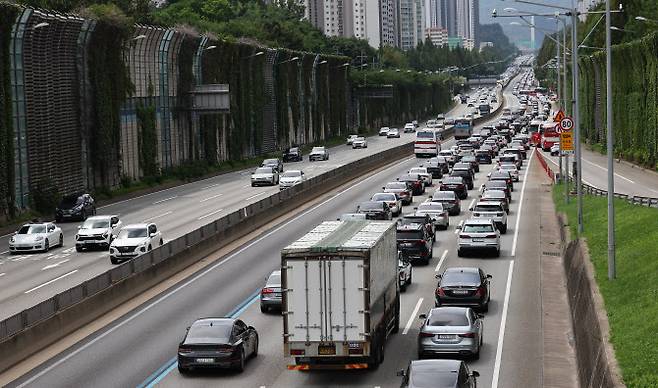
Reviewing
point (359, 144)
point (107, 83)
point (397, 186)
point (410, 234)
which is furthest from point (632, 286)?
point (359, 144)

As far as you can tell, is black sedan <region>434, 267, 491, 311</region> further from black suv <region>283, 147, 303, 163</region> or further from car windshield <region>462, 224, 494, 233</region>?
black suv <region>283, 147, 303, 163</region>

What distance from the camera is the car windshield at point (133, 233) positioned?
158ft

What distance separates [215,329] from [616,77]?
8973cm

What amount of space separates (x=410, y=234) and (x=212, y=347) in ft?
67.1

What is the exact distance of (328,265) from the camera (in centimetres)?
2605

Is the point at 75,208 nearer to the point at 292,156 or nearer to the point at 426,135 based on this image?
the point at 292,156

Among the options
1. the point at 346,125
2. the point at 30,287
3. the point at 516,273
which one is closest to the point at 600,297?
the point at 516,273

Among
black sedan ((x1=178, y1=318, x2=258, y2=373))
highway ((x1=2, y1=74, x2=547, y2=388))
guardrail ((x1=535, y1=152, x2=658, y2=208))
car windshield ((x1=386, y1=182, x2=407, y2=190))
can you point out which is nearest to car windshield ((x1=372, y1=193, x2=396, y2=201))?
car windshield ((x1=386, y1=182, x2=407, y2=190))

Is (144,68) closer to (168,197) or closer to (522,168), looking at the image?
(168,197)

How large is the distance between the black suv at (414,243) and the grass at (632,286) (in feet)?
20.3

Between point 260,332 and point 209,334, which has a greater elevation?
point 209,334

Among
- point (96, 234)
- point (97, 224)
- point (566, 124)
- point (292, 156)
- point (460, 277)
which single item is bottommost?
point (96, 234)

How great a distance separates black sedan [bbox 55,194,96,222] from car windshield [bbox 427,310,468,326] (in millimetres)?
40774

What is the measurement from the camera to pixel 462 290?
34562 millimetres
